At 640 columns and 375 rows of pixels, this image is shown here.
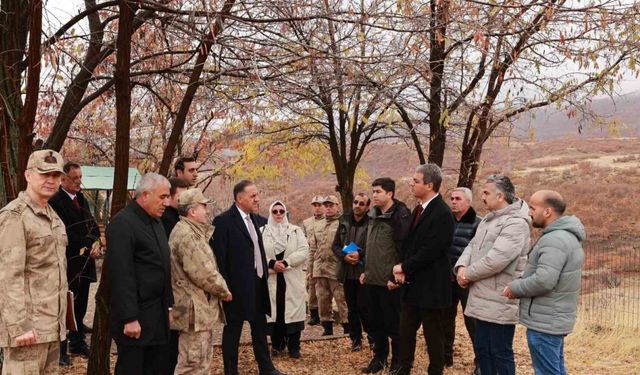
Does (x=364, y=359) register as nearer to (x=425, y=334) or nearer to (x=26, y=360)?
(x=425, y=334)

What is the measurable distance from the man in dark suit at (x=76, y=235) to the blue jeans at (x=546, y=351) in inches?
161

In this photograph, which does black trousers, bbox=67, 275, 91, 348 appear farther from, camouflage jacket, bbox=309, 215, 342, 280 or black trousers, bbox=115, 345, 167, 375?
camouflage jacket, bbox=309, 215, 342, 280

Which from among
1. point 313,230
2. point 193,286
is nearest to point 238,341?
point 193,286

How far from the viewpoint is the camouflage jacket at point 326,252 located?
26.9ft

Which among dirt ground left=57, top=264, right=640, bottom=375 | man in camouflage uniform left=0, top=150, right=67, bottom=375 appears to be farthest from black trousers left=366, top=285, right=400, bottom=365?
man in camouflage uniform left=0, top=150, right=67, bottom=375

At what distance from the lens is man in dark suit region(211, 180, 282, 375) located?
563 centimetres

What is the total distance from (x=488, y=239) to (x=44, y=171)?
3329mm

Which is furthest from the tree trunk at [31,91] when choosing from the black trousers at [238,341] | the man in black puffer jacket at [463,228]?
the man in black puffer jacket at [463,228]

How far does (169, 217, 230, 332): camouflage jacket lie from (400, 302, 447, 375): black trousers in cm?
170

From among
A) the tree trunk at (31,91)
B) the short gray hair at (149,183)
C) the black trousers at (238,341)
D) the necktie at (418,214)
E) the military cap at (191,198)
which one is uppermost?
the tree trunk at (31,91)

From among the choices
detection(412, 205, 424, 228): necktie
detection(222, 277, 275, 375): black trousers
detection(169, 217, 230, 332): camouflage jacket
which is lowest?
detection(222, 277, 275, 375): black trousers

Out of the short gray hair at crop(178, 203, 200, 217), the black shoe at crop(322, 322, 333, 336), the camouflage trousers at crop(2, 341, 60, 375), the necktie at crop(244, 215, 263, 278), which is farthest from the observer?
the black shoe at crop(322, 322, 333, 336)

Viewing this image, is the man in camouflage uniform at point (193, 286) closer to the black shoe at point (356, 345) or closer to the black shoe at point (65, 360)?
the black shoe at point (65, 360)

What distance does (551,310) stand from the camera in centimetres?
448
